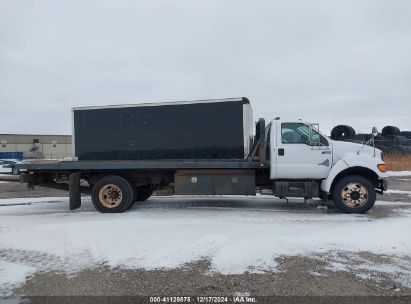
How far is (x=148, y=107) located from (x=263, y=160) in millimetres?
3157

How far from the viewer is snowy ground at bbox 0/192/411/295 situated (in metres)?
5.16

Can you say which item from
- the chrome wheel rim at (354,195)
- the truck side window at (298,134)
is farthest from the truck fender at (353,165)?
the truck side window at (298,134)

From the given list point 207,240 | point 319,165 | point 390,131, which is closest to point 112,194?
point 207,240

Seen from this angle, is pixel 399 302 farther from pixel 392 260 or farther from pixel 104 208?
pixel 104 208

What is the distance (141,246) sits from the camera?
6082 mm

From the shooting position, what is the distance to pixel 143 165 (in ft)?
30.8

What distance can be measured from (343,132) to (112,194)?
10645 millimetres

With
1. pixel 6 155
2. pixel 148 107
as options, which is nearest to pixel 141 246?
pixel 148 107

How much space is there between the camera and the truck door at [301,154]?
915 cm

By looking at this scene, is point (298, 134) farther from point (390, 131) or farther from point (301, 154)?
point (390, 131)

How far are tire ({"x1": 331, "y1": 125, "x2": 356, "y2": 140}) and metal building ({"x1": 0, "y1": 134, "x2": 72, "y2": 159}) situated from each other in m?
70.3

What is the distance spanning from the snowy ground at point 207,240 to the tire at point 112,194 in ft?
1.04

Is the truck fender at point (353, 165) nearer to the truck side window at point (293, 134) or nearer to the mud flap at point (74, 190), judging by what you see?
the truck side window at point (293, 134)

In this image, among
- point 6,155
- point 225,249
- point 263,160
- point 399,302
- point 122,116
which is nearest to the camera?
point 399,302
